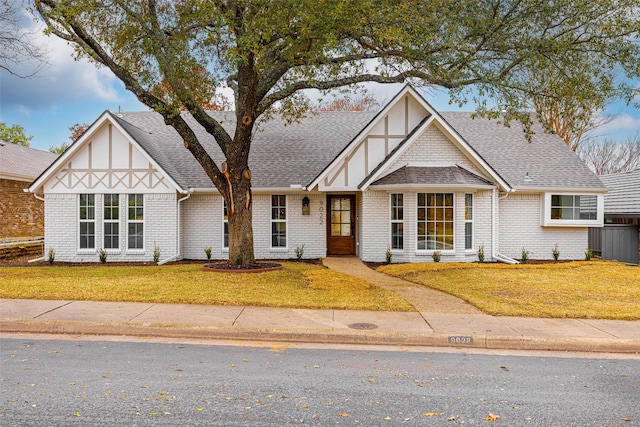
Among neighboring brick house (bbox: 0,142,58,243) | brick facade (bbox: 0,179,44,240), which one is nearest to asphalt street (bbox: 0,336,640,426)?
neighboring brick house (bbox: 0,142,58,243)

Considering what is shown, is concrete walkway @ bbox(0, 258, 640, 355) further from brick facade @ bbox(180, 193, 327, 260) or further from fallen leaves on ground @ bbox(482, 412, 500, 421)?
brick facade @ bbox(180, 193, 327, 260)

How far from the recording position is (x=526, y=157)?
19.5m

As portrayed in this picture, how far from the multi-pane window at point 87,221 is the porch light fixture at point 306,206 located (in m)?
7.29

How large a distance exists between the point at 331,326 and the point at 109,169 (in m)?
12.5

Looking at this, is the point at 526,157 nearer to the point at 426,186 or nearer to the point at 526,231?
the point at 526,231

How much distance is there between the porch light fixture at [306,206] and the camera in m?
17.9

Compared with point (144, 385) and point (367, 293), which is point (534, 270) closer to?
point (367, 293)

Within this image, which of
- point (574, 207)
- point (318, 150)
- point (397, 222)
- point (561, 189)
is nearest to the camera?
point (397, 222)

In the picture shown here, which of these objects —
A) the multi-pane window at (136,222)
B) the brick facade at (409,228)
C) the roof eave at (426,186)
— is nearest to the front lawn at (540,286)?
the brick facade at (409,228)

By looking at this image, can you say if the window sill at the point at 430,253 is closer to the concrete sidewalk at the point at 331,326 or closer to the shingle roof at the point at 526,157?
the shingle roof at the point at 526,157

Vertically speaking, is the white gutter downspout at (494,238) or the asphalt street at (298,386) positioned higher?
the white gutter downspout at (494,238)

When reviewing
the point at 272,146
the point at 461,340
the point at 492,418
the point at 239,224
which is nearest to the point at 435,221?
the point at 239,224

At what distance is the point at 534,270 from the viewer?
14.9 meters

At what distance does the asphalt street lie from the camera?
14.6 ft
